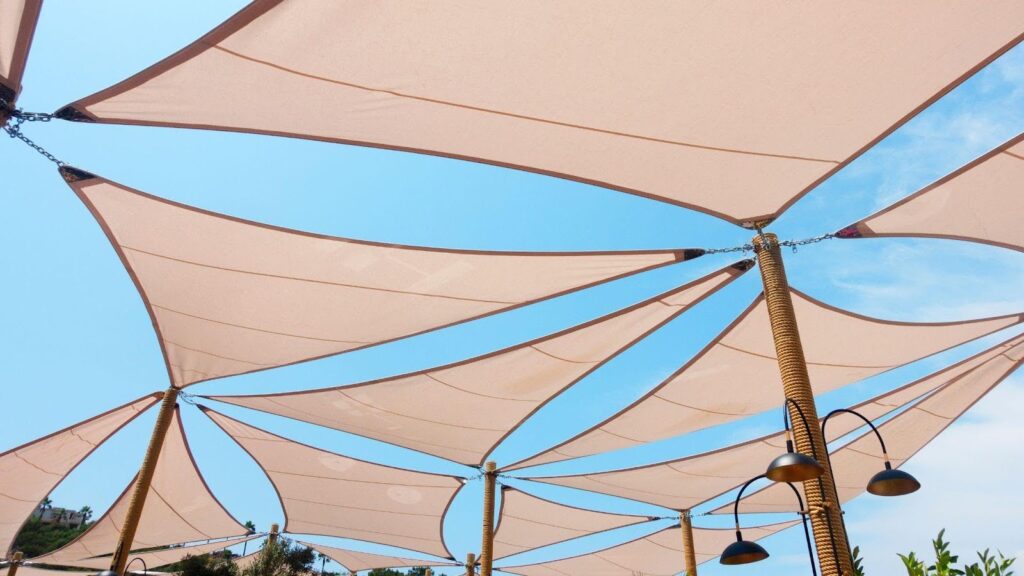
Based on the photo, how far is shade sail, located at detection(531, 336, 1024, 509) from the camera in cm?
770

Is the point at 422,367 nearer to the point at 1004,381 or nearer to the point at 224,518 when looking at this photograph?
the point at 1004,381

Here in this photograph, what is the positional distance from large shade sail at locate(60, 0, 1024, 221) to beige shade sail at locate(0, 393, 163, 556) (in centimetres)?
586

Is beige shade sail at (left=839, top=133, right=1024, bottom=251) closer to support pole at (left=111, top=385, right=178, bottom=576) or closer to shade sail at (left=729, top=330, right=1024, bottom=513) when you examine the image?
shade sail at (left=729, top=330, right=1024, bottom=513)

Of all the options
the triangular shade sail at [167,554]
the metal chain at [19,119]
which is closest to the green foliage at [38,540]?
the triangular shade sail at [167,554]

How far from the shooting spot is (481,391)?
7324mm

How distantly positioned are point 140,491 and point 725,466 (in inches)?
284

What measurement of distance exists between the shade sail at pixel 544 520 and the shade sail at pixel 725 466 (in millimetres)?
1058

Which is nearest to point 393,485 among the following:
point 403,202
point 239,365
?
point 239,365

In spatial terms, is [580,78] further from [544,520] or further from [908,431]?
[544,520]

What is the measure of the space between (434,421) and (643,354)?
2.72 meters

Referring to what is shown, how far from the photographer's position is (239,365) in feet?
23.4

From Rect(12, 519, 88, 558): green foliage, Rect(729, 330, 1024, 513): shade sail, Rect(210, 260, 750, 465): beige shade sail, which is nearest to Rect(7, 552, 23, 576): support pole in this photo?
Rect(12, 519, 88, 558): green foliage

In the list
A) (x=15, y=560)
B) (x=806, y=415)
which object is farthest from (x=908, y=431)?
(x=15, y=560)

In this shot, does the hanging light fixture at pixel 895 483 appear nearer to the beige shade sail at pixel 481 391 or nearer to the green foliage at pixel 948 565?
the green foliage at pixel 948 565
